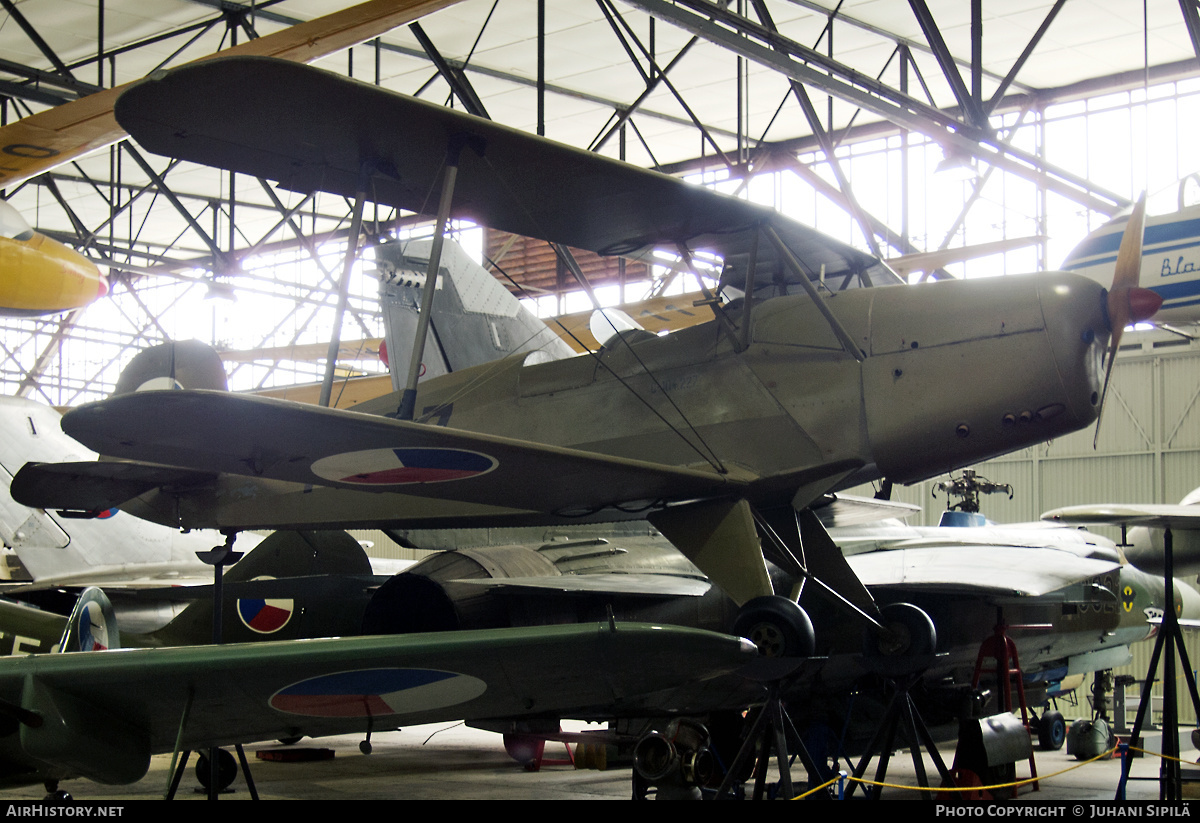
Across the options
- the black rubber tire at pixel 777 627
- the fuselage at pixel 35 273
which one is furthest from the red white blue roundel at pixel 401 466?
the fuselage at pixel 35 273

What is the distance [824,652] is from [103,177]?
71.6ft

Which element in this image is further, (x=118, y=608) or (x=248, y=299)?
(x=248, y=299)

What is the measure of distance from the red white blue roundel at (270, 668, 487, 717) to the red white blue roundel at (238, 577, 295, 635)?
3715 millimetres

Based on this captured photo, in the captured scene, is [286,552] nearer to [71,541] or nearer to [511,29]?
[71,541]

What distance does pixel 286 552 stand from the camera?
343 inches

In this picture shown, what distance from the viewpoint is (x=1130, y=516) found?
6.23 m

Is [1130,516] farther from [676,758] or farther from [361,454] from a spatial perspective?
[361,454]

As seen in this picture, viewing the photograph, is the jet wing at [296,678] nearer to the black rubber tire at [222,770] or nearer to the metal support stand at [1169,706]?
the metal support stand at [1169,706]

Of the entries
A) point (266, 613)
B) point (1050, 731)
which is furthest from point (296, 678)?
point (1050, 731)

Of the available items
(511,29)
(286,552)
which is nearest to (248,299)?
(511,29)

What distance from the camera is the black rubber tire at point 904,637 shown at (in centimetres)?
619

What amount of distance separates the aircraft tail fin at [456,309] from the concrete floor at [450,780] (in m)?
3.52

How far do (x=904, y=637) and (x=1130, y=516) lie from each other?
1444mm

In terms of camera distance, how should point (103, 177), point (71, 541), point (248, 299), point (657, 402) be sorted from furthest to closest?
point (248, 299), point (103, 177), point (71, 541), point (657, 402)
